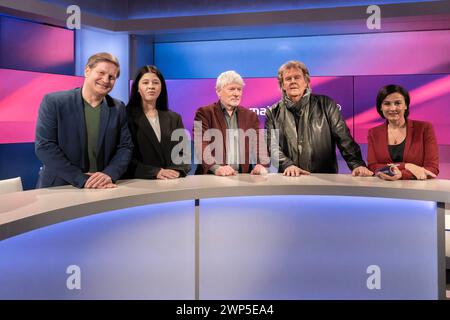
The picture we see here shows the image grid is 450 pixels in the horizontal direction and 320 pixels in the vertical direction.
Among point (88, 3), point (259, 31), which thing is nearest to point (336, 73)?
point (259, 31)

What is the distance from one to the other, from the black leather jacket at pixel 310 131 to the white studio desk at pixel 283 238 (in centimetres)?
70

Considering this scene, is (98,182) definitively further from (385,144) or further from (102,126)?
(385,144)

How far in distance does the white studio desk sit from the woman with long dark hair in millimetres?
447

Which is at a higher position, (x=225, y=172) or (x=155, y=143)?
(x=155, y=143)

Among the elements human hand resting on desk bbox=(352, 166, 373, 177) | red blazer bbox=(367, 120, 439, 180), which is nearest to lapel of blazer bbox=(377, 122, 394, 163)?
red blazer bbox=(367, 120, 439, 180)

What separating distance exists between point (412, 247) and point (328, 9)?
334 cm

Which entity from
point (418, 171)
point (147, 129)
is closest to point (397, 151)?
point (418, 171)

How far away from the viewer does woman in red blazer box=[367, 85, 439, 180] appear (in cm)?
252

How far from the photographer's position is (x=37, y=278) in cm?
151

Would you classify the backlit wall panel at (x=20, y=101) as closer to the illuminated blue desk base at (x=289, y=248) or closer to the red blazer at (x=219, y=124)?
the red blazer at (x=219, y=124)

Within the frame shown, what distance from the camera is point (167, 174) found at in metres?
2.44

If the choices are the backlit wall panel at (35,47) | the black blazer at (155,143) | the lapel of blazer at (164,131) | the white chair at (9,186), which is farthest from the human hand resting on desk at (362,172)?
the backlit wall panel at (35,47)

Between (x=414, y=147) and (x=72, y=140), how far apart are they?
1.76 meters
